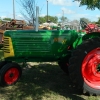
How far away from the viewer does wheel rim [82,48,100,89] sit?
4227mm

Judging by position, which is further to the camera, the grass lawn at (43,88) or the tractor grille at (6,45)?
the tractor grille at (6,45)

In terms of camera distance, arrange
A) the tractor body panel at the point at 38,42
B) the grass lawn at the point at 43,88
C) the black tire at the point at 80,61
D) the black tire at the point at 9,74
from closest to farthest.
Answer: the black tire at the point at 80,61 < the grass lawn at the point at 43,88 < the black tire at the point at 9,74 < the tractor body panel at the point at 38,42

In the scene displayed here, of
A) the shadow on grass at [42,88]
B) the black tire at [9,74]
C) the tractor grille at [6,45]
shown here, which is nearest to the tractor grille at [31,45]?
the tractor grille at [6,45]

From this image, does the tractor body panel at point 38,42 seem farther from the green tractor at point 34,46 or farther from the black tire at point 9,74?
the black tire at point 9,74

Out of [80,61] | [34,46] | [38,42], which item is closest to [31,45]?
[34,46]

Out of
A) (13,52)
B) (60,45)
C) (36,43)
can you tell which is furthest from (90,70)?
(13,52)

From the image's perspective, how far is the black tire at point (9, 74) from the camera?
4781 millimetres

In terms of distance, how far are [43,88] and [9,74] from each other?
821 mm

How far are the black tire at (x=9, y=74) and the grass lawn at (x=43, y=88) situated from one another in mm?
120

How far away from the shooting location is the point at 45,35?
4871mm

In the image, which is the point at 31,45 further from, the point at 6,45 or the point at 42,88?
the point at 42,88

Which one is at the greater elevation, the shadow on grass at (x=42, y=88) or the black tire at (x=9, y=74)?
the black tire at (x=9, y=74)

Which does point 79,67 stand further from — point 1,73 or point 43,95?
point 1,73

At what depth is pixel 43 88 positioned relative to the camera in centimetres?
470
